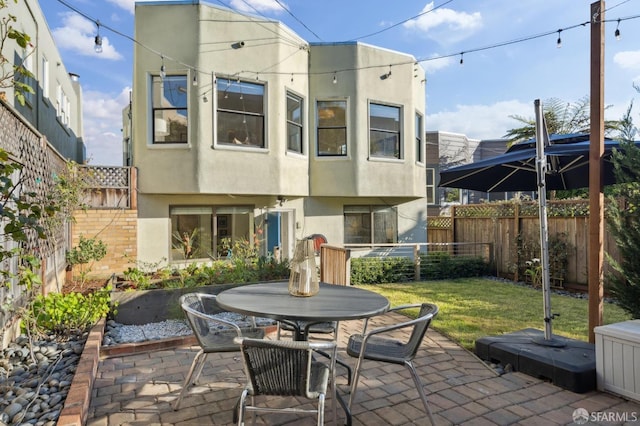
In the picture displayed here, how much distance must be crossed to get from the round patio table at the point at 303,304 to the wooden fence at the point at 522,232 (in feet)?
21.8

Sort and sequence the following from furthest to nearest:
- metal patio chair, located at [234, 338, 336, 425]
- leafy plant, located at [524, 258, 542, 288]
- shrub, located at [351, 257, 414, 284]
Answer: shrub, located at [351, 257, 414, 284] → leafy plant, located at [524, 258, 542, 288] → metal patio chair, located at [234, 338, 336, 425]

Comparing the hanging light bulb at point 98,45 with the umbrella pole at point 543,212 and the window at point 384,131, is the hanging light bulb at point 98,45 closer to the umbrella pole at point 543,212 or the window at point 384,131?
the window at point 384,131

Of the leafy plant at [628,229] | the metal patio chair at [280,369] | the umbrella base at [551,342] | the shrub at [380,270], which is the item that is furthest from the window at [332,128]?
the metal patio chair at [280,369]

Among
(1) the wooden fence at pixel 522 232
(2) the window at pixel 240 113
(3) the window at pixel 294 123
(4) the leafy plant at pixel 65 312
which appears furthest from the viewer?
(3) the window at pixel 294 123

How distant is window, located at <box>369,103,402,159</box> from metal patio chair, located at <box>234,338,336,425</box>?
896cm

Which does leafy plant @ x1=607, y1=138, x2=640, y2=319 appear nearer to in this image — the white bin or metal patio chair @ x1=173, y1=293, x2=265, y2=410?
the white bin

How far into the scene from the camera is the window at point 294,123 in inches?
396

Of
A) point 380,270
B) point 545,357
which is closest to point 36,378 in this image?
point 545,357

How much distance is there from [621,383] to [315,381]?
278 cm

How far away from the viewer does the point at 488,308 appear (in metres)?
6.78

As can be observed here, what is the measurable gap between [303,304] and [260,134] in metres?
6.72

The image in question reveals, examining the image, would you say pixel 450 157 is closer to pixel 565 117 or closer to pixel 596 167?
pixel 565 117

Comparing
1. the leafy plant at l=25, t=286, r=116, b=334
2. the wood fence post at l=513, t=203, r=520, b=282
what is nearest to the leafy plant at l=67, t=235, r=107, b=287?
the leafy plant at l=25, t=286, r=116, b=334

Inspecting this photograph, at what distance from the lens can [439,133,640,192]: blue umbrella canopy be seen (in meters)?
4.51
